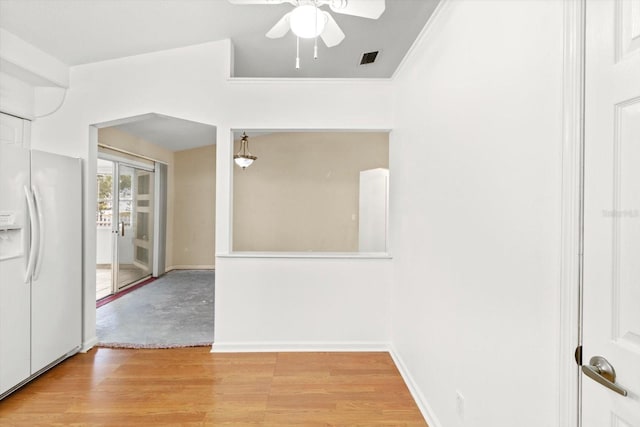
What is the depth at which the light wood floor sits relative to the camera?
2.14 meters

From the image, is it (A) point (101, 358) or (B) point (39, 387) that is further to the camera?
(A) point (101, 358)

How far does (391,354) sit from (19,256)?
10.0ft

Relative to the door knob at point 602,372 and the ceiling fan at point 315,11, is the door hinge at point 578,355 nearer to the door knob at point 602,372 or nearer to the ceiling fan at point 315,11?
the door knob at point 602,372

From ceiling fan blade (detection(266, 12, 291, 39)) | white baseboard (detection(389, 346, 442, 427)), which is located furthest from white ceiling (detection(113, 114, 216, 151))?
white baseboard (detection(389, 346, 442, 427))

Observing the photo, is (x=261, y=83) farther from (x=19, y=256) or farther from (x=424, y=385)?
(x=424, y=385)

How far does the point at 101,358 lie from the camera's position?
9.67 ft

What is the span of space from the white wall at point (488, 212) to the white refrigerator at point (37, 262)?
112 inches

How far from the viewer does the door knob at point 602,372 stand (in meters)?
0.89

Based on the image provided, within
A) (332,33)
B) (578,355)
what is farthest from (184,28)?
(578,355)

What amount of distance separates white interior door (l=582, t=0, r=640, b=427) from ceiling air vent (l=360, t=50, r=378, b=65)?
2.77 m

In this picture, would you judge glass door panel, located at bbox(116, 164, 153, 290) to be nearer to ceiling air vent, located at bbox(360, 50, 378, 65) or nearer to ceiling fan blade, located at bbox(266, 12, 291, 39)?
ceiling air vent, located at bbox(360, 50, 378, 65)

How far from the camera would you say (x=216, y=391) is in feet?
8.03

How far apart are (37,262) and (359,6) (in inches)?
113

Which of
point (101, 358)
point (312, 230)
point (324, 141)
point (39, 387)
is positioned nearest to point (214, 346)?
point (101, 358)
